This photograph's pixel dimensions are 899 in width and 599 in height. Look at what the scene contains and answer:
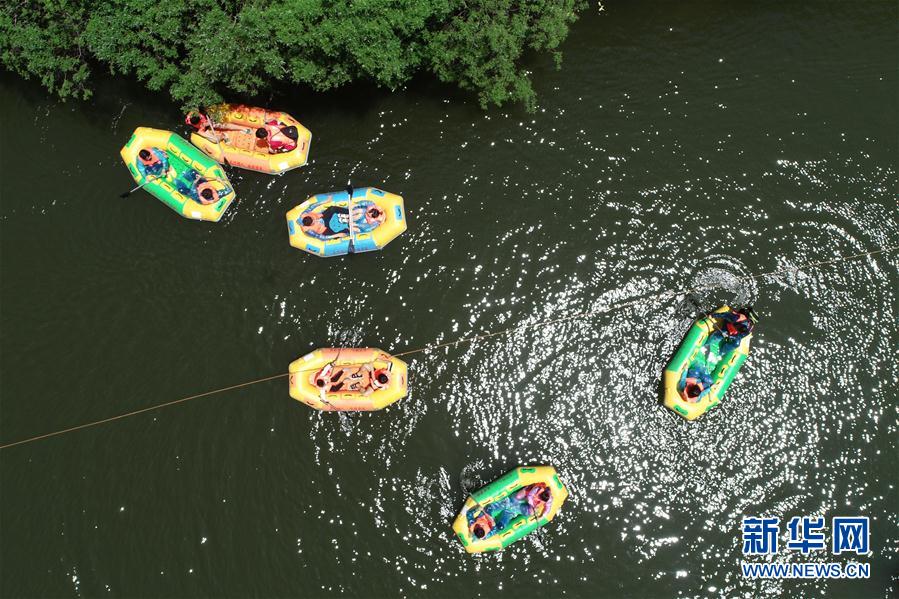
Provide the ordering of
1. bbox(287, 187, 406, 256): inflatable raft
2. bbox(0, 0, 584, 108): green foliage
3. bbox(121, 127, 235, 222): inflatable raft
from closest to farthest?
1. bbox(0, 0, 584, 108): green foliage
2. bbox(287, 187, 406, 256): inflatable raft
3. bbox(121, 127, 235, 222): inflatable raft

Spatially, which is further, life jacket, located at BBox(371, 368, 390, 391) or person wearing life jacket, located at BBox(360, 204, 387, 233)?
person wearing life jacket, located at BBox(360, 204, 387, 233)

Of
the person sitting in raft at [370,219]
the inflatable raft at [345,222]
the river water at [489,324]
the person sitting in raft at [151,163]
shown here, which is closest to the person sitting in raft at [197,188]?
the person sitting in raft at [151,163]

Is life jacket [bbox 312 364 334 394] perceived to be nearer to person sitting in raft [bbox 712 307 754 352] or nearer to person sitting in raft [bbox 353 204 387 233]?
person sitting in raft [bbox 353 204 387 233]

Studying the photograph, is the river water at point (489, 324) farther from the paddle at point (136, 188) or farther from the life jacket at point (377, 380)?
the life jacket at point (377, 380)

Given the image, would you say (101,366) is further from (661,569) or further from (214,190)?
(661,569)

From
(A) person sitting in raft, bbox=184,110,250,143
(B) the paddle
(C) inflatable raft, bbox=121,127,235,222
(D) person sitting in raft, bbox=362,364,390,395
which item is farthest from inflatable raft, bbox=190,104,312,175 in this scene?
(D) person sitting in raft, bbox=362,364,390,395

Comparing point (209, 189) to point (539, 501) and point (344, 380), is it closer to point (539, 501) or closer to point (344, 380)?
point (344, 380)
